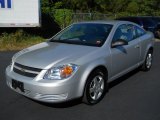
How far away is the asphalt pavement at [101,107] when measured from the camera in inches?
189

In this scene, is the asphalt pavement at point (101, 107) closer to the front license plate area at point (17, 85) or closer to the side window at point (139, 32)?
the front license plate area at point (17, 85)

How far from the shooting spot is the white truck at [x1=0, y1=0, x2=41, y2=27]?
14.7 m

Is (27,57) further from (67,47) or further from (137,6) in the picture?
(137,6)

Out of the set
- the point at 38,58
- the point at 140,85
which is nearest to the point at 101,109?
the point at 38,58

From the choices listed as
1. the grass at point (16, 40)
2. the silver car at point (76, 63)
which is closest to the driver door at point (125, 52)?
the silver car at point (76, 63)

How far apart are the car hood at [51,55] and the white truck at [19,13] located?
31.5 ft

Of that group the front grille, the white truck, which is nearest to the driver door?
the front grille

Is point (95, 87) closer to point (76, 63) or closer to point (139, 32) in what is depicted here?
point (76, 63)

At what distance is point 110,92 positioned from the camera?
611 centimetres

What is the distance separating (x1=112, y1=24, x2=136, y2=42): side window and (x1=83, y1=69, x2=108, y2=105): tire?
0.98 metres

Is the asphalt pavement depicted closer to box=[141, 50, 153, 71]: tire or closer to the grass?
box=[141, 50, 153, 71]: tire

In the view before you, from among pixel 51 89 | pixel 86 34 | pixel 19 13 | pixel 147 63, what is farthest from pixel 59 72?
pixel 19 13

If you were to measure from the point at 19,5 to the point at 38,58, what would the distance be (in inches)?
422

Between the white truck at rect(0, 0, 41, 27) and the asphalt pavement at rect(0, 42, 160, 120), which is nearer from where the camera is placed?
the asphalt pavement at rect(0, 42, 160, 120)
